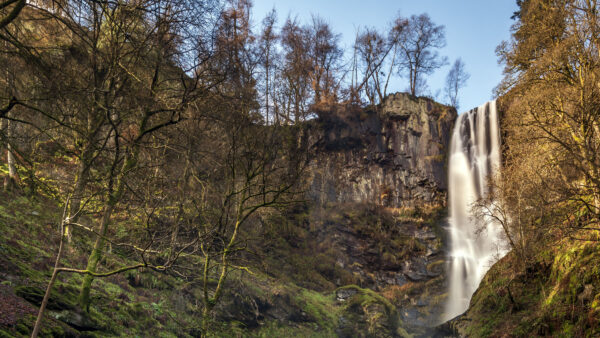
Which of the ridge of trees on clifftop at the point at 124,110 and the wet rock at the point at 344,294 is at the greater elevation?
the ridge of trees on clifftop at the point at 124,110

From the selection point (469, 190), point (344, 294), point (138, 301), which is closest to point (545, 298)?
point (344, 294)

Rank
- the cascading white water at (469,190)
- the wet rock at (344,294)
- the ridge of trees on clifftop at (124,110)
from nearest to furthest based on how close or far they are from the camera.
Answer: the ridge of trees on clifftop at (124,110), the wet rock at (344,294), the cascading white water at (469,190)

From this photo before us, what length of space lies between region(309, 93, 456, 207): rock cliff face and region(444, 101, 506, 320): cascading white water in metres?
0.88

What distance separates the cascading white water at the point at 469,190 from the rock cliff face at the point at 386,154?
0.88 meters

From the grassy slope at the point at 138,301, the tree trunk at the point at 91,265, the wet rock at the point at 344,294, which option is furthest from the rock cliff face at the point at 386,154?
Result: the tree trunk at the point at 91,265

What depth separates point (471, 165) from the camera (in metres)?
24.2

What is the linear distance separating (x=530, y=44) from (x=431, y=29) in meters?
20.5

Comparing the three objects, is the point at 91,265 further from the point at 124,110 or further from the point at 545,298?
the point at 545,298

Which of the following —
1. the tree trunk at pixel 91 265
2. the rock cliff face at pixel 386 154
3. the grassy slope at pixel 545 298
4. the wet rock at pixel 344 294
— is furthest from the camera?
the rock cliff face at pixel 386 154

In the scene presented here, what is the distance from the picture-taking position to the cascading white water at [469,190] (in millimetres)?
19938

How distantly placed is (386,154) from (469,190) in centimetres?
658

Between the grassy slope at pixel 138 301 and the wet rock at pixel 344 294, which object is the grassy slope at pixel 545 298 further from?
the wet rock at pixel 344 294

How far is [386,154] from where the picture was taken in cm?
2617

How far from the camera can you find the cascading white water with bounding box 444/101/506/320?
19.9 m
